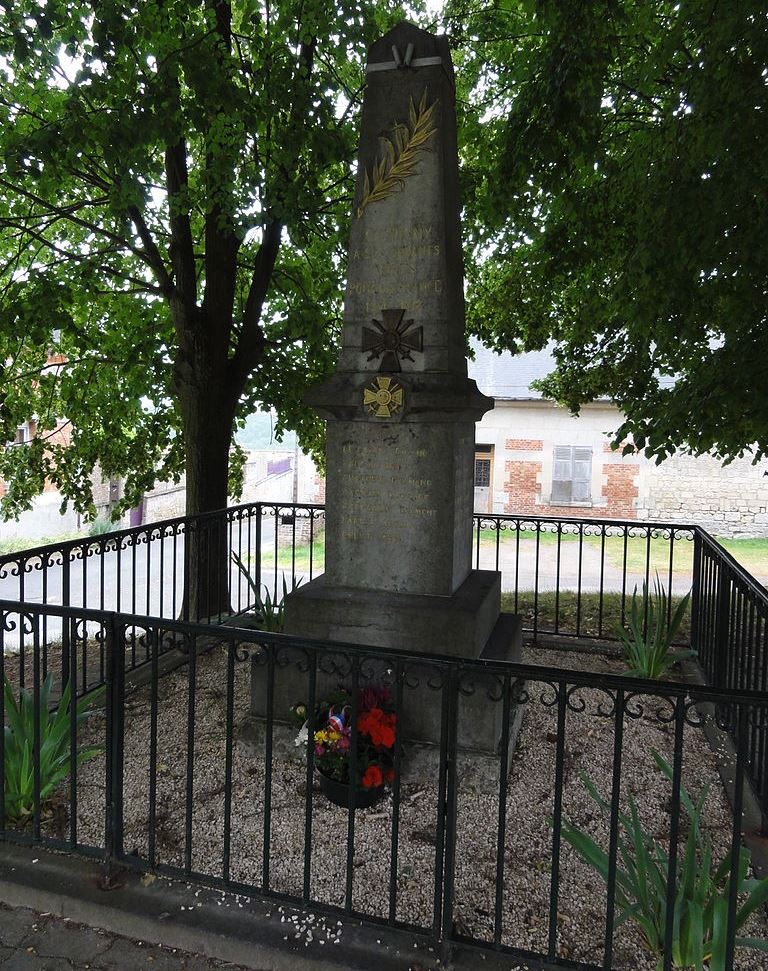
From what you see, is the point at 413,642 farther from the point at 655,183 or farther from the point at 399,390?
the point at 655,183

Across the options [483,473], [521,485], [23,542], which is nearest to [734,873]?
[521,485]

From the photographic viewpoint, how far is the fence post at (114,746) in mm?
2800

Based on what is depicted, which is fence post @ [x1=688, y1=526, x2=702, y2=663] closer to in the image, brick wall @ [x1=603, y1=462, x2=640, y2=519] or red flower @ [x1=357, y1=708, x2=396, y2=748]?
red flower @ [x1=357, y1=708, x2=396, y2=748]

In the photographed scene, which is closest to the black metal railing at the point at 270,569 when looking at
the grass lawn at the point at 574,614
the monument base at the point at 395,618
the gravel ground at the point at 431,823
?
the grass lawn at the point at 574,614

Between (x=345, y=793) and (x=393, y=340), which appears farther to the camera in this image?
(x=393, y=340)

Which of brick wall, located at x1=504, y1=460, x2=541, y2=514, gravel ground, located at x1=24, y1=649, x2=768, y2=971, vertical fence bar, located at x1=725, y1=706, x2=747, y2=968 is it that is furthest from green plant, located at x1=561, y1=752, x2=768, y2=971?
brick wall, located at x1=504, y1=460, x2=541, y2=514

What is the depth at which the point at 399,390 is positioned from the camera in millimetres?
4230

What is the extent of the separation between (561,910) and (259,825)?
143 centimetres

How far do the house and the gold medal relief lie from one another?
50.6 ft

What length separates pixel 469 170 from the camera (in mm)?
7887

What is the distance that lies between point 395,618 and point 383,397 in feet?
4.42

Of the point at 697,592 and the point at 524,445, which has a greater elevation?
the point at 524,445

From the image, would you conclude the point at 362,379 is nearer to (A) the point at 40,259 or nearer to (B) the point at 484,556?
(A) the point at 40,259

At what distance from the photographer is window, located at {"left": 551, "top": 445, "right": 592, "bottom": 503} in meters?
20.1
